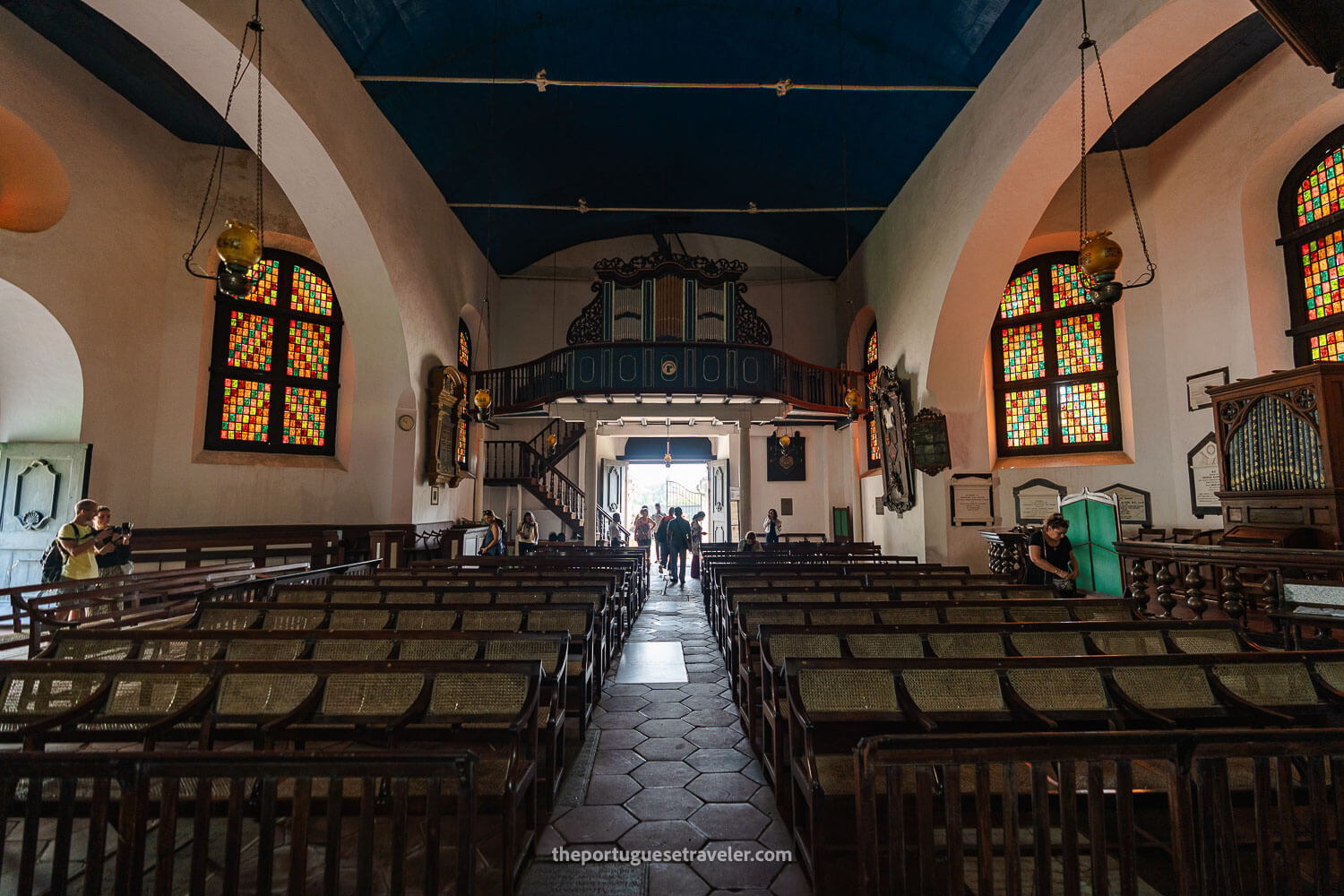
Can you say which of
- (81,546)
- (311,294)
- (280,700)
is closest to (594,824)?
(280,700)

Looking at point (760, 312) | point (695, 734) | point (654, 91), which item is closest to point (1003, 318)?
point (760, 312)

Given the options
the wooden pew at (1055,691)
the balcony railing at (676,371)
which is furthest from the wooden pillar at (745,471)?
the wooden pew at (1055,691)

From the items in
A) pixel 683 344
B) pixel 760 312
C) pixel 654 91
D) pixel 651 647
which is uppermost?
pixel 654 91

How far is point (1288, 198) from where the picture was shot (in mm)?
7375

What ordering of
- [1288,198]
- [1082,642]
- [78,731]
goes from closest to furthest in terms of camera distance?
[78,731]
[1082,642]
[1288,198]

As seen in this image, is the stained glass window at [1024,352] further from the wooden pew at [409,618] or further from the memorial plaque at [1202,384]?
the wooden pew at [409,618]

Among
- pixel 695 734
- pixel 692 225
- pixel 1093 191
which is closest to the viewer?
pixel 695 734

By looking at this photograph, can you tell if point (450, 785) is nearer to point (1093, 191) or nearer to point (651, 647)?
point (651, 647)

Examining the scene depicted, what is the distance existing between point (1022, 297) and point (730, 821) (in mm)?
10817

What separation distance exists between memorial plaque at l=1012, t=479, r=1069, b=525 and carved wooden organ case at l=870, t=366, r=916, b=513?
2005mm

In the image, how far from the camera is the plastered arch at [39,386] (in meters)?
7.07

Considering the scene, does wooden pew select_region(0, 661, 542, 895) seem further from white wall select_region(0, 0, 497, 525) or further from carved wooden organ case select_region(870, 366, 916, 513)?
carved wooden organ case select_region(870, 366, 916, 513)

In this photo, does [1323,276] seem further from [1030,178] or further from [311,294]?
[311,294]

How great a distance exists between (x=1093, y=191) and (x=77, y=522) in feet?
43.0
